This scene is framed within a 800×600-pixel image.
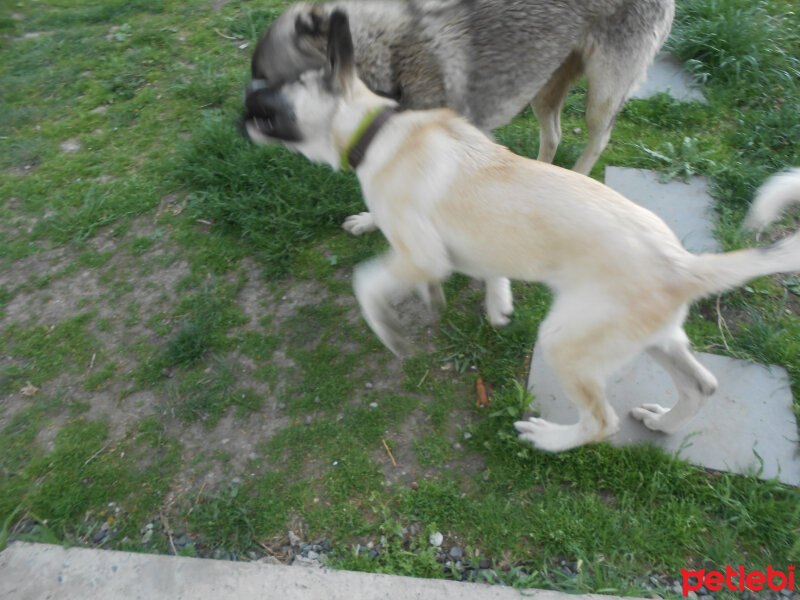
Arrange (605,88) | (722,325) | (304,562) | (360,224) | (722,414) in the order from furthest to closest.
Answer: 1. (360,224)
2. (605,88)
3. (722,325)
4. (722,414)
5. (304,562)

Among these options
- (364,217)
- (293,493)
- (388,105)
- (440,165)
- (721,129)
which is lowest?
(293,493)

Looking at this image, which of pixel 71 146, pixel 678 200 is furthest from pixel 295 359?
pixel 71 146

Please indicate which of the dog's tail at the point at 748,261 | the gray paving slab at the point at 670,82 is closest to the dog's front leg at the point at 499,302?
the dog's tail at the point at 748,261

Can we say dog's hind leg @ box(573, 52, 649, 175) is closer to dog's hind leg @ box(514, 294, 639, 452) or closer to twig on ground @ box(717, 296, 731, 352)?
twig on ground @ box(717, 296, 731, 352)

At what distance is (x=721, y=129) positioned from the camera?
3.83 metres

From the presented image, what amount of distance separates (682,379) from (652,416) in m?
0.27

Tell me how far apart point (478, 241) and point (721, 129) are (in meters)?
3.04

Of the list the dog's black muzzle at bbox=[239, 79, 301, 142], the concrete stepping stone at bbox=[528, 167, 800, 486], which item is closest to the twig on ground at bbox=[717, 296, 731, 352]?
the concrete stepping stone at bbox=[528, 167, 800, 486]

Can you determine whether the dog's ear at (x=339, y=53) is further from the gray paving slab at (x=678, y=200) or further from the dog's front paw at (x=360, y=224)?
the gray paving slab at (x=678, y=200)

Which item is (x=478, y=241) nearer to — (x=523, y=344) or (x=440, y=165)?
(x=440, y=165)

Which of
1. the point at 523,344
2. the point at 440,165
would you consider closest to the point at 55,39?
the point at 440,165

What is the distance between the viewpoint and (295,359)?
276cm

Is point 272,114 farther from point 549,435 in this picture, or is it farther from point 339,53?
point 549,435

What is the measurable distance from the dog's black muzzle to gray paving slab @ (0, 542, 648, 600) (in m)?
1.92
